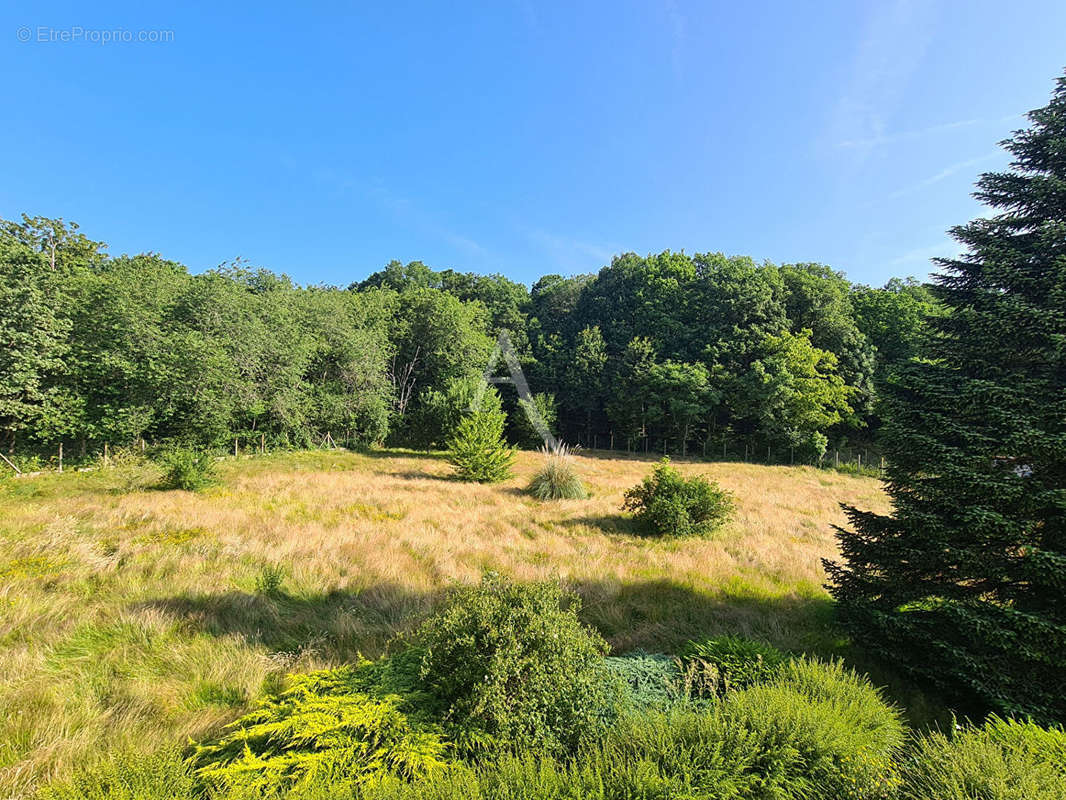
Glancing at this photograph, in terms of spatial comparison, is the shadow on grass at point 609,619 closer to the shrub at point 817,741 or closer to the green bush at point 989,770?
the green bush at point 989,770

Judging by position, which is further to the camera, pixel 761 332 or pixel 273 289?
pixel 761 332

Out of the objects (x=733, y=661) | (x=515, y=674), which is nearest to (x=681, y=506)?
(x=733, y=661)

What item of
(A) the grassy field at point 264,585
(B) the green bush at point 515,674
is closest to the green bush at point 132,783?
(A) the grassy field at point 264,585

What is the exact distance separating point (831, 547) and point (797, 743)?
8.44 meters

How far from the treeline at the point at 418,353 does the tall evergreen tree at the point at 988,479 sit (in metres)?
11.4

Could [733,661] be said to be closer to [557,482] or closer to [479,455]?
[557,482]

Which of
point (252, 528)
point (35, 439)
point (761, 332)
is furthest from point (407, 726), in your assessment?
point (761, 332)

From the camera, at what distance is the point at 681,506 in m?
9.60

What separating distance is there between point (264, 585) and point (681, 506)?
28.3 feet

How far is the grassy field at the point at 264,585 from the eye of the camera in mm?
3527

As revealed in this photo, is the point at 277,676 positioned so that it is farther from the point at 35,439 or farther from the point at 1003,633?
the point at 35,439

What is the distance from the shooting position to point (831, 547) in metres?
8.98

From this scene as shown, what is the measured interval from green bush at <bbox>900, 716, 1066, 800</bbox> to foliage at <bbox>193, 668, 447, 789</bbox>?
108 inches

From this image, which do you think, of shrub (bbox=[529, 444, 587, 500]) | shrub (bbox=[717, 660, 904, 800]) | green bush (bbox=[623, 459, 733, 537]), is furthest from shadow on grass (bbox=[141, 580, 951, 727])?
shrub (bbox=[529, 444, 587, 500])
